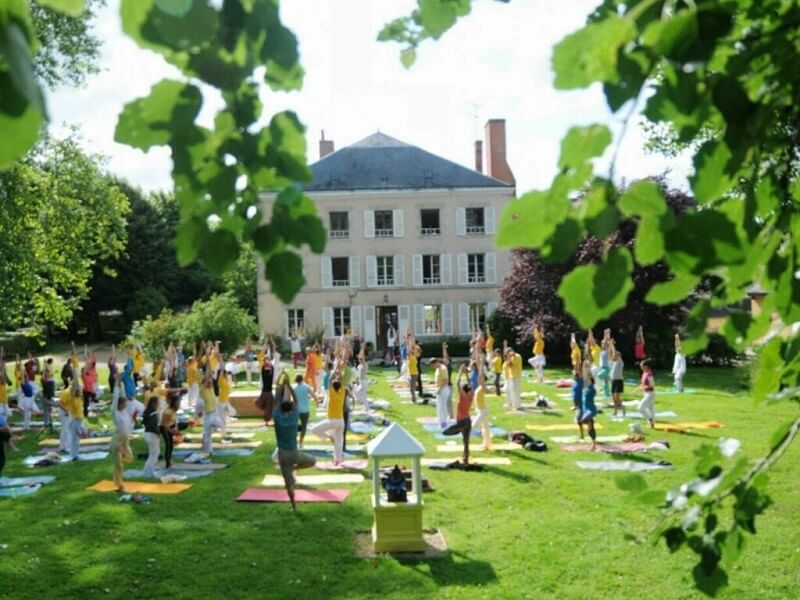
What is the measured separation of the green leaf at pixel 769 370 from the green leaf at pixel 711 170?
3.70ft

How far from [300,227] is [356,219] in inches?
1678

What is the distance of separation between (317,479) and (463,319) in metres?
30.3

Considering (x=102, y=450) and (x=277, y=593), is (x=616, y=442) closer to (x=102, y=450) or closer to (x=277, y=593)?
(x=277, y=593)

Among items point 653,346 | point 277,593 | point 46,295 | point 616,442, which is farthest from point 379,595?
point 653,346

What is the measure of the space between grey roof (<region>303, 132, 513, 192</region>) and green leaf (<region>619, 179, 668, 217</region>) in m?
42.0

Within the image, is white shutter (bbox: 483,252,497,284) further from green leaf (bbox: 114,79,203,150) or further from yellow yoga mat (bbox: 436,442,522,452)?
green leaf (bbox: 114,79,203,150)

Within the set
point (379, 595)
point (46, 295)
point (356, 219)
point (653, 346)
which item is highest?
point (356, 219)

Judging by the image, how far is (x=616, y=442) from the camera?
16828 mm

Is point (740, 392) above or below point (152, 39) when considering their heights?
below

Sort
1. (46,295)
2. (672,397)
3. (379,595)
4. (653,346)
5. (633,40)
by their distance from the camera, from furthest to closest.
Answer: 1. (653,346)
2. (46,295)
3. (672,397)
4. (379,595)
5. (633,40)

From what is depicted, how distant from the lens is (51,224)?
2694 centimetres

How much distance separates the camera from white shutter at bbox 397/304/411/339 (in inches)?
1715

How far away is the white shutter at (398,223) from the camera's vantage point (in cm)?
4409

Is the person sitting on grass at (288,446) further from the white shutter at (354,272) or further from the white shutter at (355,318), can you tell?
the white shutter at (354,272)
